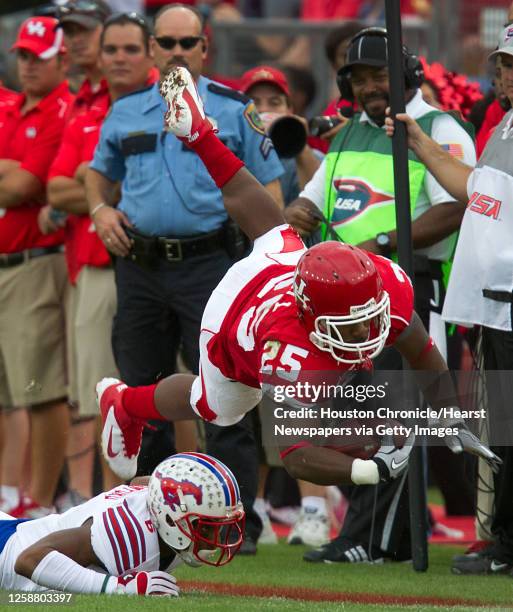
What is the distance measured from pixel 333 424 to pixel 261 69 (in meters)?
3.66

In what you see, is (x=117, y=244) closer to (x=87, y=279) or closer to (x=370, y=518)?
(x=87, y=279)

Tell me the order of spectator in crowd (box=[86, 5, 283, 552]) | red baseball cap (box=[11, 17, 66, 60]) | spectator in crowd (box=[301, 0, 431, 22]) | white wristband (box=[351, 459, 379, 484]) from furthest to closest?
1. spectator in crowd (box=[301, 0, 431, 22])
2. red baseball cap (box=[11, 17, 66, 60])
3. spectator in crowd (box=[86, 5, 283, 552])
4. white wristband (box=[351, 459, 379, 484])

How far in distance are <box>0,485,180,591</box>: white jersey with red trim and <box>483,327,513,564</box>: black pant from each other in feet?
5.29

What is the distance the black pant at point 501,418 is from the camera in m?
6.68

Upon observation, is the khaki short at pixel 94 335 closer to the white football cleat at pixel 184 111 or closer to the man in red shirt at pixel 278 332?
the man in red shirt at pixel 278 332

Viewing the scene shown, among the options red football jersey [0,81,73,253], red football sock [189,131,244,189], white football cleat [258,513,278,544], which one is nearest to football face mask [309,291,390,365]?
red football sock [189,131,244,189]

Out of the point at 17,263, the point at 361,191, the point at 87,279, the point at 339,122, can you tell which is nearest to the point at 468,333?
the point at 361,191

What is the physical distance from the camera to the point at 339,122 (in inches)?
321

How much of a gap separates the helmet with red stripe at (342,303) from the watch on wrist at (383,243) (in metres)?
1.58

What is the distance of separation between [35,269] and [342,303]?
12.1 feet

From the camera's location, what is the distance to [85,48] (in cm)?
882

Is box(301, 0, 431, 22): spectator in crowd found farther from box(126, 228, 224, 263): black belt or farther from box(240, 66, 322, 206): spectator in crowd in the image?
box(126, 228, 224, 263): black belt

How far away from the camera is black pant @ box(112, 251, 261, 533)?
7.41 meters

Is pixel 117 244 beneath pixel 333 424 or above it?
above
